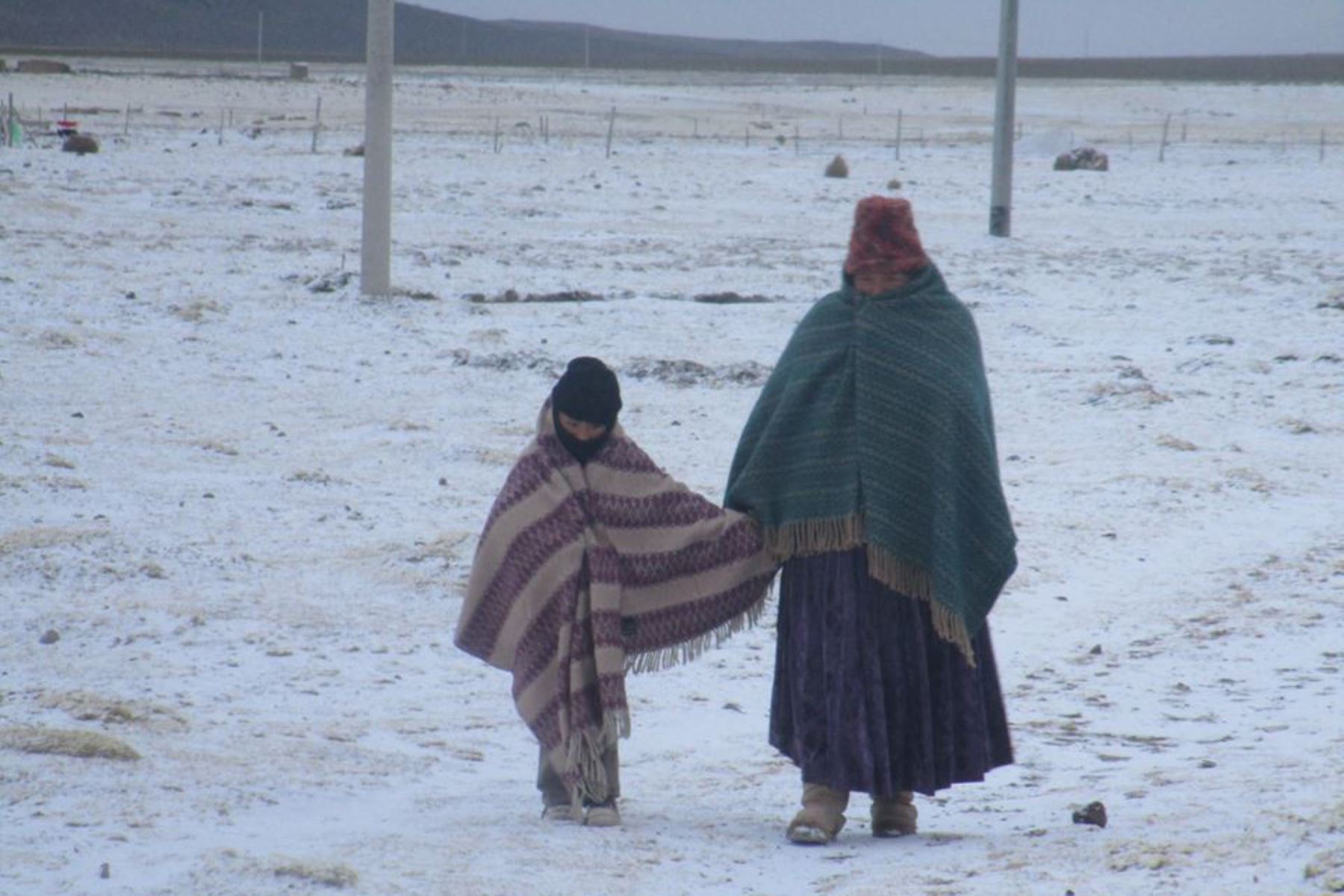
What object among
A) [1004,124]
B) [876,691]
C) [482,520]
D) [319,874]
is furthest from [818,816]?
[1004,124]

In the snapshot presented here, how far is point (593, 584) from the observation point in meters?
5.00

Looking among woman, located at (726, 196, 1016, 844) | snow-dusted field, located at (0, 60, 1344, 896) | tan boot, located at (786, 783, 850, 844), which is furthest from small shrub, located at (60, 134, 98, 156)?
tan boot, located at (786, 783, 850, 844)

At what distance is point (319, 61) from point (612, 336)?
71.9 meters

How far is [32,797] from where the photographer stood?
15.7 feet

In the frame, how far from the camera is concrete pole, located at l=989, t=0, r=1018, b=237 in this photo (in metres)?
19.8

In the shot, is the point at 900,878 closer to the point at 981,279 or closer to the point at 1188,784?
the point at 1188,784

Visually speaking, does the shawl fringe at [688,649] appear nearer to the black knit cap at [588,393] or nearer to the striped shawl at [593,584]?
the striped shawl at [593,584]

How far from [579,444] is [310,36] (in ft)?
391

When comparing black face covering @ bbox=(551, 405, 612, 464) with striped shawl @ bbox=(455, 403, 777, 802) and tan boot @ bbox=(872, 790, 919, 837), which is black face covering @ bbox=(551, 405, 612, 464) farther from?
tan boot @ bbox=(872, 790, 919, 837)

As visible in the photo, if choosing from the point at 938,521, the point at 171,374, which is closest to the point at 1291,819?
the point at 938,521

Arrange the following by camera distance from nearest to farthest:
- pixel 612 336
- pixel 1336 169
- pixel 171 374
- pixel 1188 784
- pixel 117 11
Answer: pixel 1188 784, pixel 171 374, pixel 612 336, pixel 1336 169, pixel 117 11

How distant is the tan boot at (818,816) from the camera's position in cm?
488

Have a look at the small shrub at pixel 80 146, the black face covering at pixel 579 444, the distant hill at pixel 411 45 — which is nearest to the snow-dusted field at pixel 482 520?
the black face covering at pixel 579 444

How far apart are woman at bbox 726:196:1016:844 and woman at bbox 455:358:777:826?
179mm
